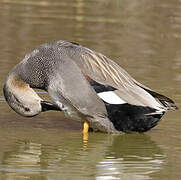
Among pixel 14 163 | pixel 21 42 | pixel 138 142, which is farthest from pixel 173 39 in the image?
pixel 14 163

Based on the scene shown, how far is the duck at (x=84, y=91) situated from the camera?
8609mm

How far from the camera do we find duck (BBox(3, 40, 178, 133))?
28.2 ft

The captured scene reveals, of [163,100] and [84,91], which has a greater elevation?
[84,91]

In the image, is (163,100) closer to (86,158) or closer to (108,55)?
(86,158)

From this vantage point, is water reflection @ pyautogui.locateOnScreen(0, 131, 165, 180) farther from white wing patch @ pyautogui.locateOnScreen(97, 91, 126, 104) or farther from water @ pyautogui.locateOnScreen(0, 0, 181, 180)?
white wing patch @ pyautogui.locateOnScreen(97, 91, 126, 104)

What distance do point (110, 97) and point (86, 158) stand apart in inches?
35.2

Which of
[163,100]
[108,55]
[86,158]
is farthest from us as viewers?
[108,55]

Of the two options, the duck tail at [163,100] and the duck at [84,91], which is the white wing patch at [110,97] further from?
the duck tail at [163,100]

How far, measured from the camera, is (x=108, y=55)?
14805 mm

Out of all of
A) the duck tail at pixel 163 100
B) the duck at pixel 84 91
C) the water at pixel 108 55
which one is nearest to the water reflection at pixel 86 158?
the water at pixel 108 55

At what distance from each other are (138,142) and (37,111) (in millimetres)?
1287

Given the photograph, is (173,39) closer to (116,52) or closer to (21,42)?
(116,52)

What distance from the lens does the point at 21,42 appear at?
52.4ft

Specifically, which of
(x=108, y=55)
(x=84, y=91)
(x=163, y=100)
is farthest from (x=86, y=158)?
(x=108, y=55)
